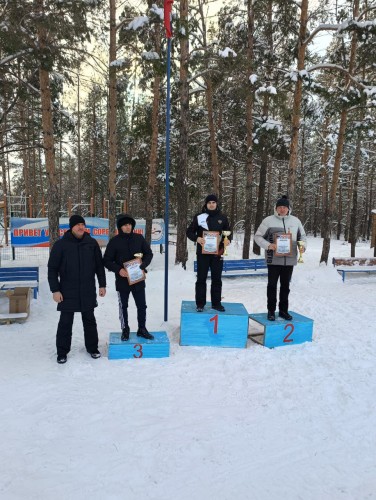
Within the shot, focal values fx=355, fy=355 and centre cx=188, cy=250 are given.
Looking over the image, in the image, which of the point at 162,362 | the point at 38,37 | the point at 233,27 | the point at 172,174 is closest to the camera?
the point at 162,362

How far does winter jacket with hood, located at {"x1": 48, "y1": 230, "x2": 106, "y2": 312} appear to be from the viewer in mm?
4867

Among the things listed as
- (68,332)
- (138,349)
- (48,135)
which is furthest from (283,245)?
(48,135)

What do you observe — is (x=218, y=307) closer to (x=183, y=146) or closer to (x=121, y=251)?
(x=121, y=251)

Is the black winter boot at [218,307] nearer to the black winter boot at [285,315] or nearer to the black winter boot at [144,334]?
the black winter boot at [285,315]

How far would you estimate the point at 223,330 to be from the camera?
5602 mm

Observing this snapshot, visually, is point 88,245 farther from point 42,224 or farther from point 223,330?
point 42,224

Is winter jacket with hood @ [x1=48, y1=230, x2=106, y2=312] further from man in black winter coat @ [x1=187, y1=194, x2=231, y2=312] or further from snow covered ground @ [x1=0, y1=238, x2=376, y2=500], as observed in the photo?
man in black winter coat @ [x1=187, y1=194, x2=231, y2=312]

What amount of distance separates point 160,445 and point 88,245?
2.80 metres

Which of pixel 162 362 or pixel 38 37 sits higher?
pixel 38 37

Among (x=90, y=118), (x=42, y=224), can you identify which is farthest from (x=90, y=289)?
(x=90, y=118)

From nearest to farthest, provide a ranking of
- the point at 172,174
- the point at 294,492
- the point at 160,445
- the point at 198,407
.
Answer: the point at 294,492
the point at 160,445
the point at 198,407
the point at 172,174

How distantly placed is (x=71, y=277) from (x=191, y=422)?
2.50 meters

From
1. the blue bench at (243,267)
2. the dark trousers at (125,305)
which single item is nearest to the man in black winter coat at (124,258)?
the dark trousers at (125,305)

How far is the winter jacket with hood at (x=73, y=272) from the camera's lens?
487cm
